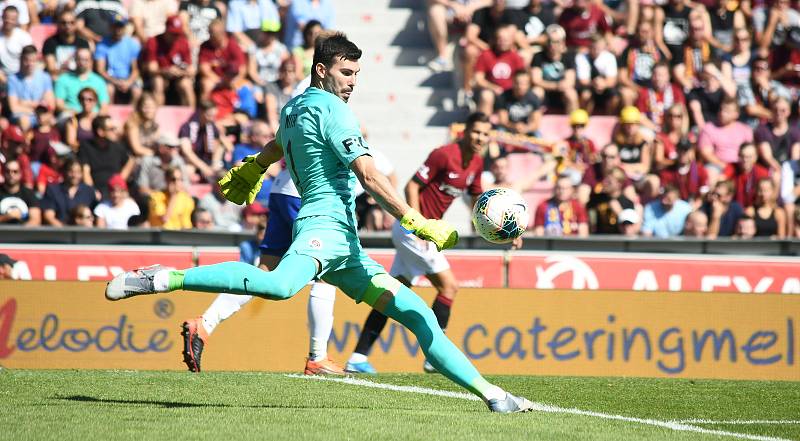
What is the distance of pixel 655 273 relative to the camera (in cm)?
1295

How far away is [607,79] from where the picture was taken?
56.6 ft

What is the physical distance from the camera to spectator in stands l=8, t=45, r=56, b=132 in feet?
51.5

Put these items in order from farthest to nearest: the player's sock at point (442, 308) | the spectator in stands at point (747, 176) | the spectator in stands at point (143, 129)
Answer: the spectator in stands at point (747, 176) → the spectator in stands at point (143, 129) → the player's sock at point (442, 308)

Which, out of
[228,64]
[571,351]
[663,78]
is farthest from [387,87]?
[571,351]

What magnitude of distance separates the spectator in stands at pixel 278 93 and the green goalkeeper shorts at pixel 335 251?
8691mm

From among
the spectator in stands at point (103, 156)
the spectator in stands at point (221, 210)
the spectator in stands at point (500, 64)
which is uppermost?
the spectator in stands at point (500, 64)

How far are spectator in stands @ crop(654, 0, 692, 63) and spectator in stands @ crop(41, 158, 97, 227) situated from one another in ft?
28.5

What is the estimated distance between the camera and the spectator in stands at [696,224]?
14.5 metres

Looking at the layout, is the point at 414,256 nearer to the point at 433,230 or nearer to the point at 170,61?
the point at 433,230

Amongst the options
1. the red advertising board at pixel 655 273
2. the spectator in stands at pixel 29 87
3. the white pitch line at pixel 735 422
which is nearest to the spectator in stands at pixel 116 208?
the spectator in stands at pixel 29 87

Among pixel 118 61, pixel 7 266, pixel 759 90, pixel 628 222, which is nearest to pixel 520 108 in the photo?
pixel 628 222

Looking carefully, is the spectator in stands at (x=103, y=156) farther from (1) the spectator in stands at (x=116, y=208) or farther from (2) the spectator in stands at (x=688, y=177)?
(2) the spectator in stands at (x=688, y=177)

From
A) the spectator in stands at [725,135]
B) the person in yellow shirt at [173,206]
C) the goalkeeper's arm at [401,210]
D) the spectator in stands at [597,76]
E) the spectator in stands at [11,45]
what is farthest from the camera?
the spectator in stands at [597,76]

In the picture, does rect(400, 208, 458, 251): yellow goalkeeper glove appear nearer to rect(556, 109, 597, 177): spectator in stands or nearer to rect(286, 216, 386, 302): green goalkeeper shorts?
rect(286, 216, 386, 302): green goalkeeper shorts
